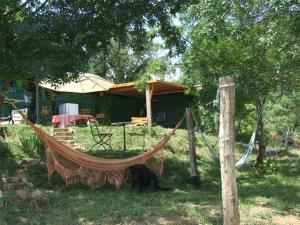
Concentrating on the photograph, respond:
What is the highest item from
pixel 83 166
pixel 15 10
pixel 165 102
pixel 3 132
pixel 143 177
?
pixel 15 10

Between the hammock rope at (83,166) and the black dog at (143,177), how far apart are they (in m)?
0.11

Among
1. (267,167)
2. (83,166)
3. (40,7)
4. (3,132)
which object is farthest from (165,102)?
(40,7)

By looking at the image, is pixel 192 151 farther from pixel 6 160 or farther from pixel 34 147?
pixel 6 160

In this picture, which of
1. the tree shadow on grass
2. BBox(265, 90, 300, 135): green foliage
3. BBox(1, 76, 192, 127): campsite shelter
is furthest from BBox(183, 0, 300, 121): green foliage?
BBox(265, 90, 300, 135): green foliage

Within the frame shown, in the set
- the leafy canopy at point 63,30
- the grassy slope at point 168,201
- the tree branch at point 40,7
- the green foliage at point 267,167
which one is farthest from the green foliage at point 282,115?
the tree branch at point 40,7

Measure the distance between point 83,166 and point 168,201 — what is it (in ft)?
4.99

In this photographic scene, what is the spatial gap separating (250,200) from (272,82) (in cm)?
198

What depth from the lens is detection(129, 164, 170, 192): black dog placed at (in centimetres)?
743

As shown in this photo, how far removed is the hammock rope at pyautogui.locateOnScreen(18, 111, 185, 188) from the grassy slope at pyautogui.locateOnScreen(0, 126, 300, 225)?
0.18 meters

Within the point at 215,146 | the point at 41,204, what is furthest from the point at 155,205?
the point at 215,146

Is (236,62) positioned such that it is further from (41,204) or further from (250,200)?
(41,204)

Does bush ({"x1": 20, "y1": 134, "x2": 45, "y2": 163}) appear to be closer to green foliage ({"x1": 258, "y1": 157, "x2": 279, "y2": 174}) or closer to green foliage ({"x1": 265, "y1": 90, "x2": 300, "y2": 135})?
green foliage ({"x1": 258, "y1": 157, "x2": 279, "y2": 174})

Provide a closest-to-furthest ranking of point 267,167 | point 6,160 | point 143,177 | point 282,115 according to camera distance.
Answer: point 143,177, point 6,160, point 267,167, point 282,115

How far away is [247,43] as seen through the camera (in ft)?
23.7
